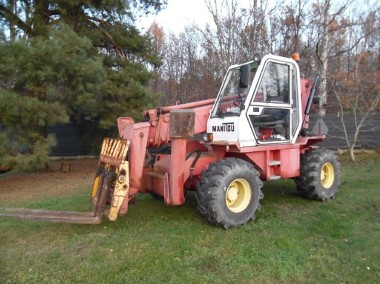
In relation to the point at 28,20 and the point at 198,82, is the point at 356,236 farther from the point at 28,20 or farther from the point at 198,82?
the point at 198,82

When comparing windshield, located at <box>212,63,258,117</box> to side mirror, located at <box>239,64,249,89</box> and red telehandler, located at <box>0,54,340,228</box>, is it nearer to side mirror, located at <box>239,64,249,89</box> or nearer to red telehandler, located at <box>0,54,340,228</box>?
red telehandler, located at <box>0,54,340,228</box>

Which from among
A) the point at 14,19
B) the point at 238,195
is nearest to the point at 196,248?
the point at 238,195

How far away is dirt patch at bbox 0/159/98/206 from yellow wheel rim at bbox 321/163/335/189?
17.6 ft

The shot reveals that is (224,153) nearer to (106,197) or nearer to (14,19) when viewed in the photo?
(106,197)

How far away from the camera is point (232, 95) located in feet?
19.9

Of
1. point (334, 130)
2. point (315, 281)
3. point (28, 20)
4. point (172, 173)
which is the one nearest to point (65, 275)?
point (172, 173)

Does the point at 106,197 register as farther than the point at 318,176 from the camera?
No

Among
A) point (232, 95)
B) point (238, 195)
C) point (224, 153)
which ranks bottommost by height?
point (238, 195)

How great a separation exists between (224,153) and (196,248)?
193 cm

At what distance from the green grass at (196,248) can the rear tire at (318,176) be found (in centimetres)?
38

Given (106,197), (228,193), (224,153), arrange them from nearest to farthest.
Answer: (106,197)
(228,193)
(224,153)

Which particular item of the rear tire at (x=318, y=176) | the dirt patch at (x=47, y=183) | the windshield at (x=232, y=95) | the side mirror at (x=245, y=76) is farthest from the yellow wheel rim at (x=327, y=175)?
the dirt patch at (x=47, y=183)

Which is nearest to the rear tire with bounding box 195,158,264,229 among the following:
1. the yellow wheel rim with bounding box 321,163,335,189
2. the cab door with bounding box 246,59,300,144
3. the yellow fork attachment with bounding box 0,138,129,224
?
the cab door with bounding box 246,59,300,144

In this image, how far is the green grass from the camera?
3.81m
